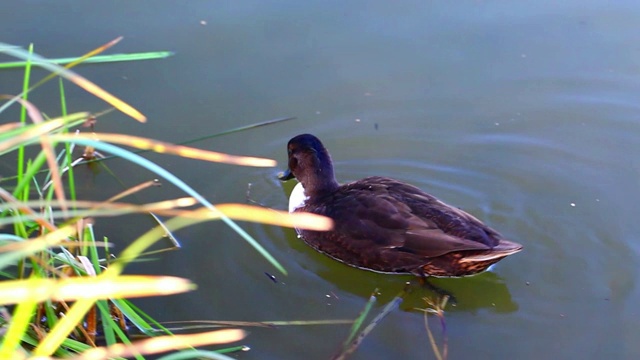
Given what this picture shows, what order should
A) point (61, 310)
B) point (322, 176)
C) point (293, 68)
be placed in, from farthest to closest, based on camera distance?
1. point (293, 68)
2. point (322, 176)
3. point (61, 310)

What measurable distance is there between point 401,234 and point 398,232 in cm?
2

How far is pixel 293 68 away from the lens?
5145 millimetres

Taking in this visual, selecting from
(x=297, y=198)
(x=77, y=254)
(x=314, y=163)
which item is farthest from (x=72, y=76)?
(x=297, y=198)

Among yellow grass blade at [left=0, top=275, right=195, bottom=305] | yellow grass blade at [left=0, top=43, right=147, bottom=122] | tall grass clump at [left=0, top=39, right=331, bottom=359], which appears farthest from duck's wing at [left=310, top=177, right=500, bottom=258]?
yellow grass blade at [left=0, top=275, right=195, bottom=305]

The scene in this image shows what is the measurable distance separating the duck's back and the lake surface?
11 cm

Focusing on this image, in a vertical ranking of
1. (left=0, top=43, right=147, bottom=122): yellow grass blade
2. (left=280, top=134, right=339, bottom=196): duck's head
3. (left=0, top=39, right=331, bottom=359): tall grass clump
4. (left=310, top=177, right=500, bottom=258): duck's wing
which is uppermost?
(left=0, top=43, right=147, bottom=122): yellow grass blade

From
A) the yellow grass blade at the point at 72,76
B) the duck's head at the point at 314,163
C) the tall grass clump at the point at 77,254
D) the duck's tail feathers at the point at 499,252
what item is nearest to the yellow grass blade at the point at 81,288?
the tall grass clump at the point at 77,254

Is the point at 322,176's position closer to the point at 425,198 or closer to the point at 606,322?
the point at 425,198

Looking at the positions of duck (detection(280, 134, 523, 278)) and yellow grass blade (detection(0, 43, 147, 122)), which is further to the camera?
duck (detection(280, 134, 523, 278))

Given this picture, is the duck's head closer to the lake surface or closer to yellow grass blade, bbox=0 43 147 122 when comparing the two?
the lake surface

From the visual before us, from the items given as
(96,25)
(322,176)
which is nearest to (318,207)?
(322,176)

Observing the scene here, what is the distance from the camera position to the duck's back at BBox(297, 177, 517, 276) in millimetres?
3697

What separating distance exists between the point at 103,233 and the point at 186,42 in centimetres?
180

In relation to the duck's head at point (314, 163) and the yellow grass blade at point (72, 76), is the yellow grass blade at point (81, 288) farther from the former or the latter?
the duck's head at point (314, 163)
